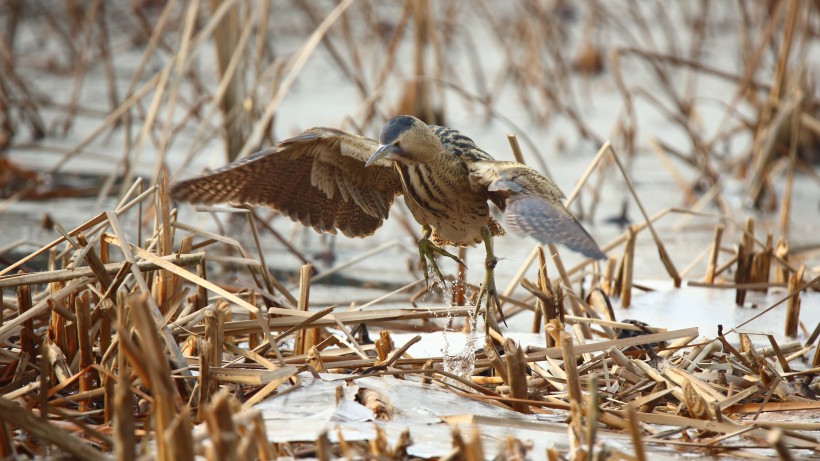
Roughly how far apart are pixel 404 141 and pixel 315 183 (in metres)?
0.41

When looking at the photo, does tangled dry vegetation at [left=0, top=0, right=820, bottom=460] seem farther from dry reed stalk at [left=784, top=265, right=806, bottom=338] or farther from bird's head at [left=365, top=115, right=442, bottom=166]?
bird's head at [left=365, top=115, right=442, bottom=166]

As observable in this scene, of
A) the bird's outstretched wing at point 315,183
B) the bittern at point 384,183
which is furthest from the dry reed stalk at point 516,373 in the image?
the bird's outstretched wing at point 315,183

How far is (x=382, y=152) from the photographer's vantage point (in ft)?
9.24

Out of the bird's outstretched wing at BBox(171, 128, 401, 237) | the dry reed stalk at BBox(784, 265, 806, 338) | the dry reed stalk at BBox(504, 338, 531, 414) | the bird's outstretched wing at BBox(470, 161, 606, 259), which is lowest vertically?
the dry reed stalk at BBox(504, 338, 531, 414)

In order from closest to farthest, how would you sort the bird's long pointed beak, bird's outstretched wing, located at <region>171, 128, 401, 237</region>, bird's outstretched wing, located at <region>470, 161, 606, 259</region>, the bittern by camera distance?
bird's outstretched wing, located at <region>470, 161, 606, 259</region> < the bird's long pointed beak < the bittern < bird's outstretched wing, located at <region>171, 128, 401, 237</region>

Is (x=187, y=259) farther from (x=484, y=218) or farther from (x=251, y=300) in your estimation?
(x=484, y=218)

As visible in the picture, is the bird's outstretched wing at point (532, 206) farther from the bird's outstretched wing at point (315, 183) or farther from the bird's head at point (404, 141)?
the bird's outstretched wing at point (315, 183)

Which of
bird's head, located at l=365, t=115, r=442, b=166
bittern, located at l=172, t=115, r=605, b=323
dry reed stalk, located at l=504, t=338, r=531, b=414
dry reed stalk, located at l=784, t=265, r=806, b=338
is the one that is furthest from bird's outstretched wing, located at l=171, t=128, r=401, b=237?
dry reed stalk, located at l=784, t=265, r=806, b=338

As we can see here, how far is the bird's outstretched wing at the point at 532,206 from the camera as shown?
237 cm

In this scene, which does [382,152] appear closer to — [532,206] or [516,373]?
[532,206]

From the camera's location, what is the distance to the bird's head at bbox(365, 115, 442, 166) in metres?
2.86

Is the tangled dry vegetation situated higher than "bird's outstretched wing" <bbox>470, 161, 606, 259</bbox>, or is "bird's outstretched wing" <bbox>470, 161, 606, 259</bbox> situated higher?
"bird's outstretched wing" <bbox>470, 161, 606, 259</bbox>

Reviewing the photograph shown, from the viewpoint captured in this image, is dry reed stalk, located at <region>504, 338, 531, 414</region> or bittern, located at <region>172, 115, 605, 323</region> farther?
bittern, located at <region>172, 115, 605, 323</region>

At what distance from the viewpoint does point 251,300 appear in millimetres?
3092
